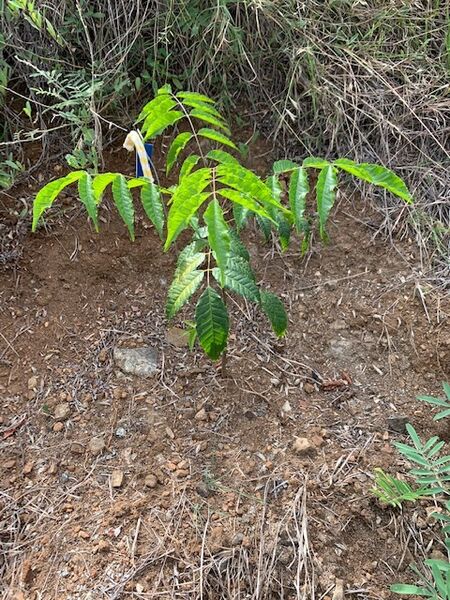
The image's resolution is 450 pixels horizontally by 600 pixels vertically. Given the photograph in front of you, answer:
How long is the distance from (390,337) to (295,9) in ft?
3.53

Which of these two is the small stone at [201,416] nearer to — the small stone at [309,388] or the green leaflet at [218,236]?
the small stone at [309,388]

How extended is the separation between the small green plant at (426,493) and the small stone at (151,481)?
1.65 ft

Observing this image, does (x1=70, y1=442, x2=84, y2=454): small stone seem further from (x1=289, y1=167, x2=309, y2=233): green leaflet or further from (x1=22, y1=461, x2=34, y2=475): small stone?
(x1=289, y1=167, x2=309, y2=233): green leaflet

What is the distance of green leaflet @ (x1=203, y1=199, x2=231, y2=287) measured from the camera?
0.98 m

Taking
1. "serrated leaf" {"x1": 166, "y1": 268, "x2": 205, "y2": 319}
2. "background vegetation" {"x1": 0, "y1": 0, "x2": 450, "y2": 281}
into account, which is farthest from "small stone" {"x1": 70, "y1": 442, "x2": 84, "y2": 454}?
"background vegetation" {"x1": 0, "y1": 0, "x2": 450, "y2": 281}

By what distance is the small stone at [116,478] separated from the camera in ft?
4.65

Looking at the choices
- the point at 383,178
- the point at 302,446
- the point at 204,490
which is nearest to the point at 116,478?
the point at 204,490

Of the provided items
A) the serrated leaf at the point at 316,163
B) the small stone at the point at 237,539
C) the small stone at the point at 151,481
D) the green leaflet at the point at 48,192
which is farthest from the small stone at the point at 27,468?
the serrated leaf at the point at 316,163

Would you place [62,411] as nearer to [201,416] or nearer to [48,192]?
[201,416]

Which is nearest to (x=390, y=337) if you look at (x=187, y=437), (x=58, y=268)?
(x=187, y=437)

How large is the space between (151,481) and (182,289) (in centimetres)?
48

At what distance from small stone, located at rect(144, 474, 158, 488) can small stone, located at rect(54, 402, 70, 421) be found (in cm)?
29

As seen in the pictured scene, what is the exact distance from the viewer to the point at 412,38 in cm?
195

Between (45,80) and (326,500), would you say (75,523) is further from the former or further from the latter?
(45,80)
